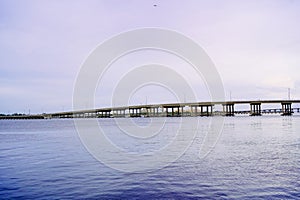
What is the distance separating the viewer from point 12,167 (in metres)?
22.7

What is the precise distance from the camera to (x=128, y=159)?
25.2 meters

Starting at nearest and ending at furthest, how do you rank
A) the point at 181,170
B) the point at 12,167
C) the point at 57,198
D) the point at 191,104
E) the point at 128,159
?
the point at 57,198 < the point at 181,170 < the point at 12,167 < the point at 128,159 < the point at 191,104

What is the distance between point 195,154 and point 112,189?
43.8 feet

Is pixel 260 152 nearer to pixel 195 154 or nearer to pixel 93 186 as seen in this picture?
pixel 195 154

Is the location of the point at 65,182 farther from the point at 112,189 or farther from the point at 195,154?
the point at 195,154

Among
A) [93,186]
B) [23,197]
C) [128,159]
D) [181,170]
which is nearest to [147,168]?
[181,170]

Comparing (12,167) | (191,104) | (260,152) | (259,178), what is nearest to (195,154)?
(260,152)

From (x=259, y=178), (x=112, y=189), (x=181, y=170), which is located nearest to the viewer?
(x=112, y=189)

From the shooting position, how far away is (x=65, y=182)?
17.2 metres

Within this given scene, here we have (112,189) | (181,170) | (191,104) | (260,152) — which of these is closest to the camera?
(112,189)

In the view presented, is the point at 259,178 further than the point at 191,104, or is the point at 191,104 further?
the point at 191,104

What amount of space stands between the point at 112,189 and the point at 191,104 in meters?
176

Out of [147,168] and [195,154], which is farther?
[195,154]

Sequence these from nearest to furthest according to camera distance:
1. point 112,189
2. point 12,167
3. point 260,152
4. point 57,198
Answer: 1. point 57,198
2. point 112,189
3. point 12,167
4. point 260,152
